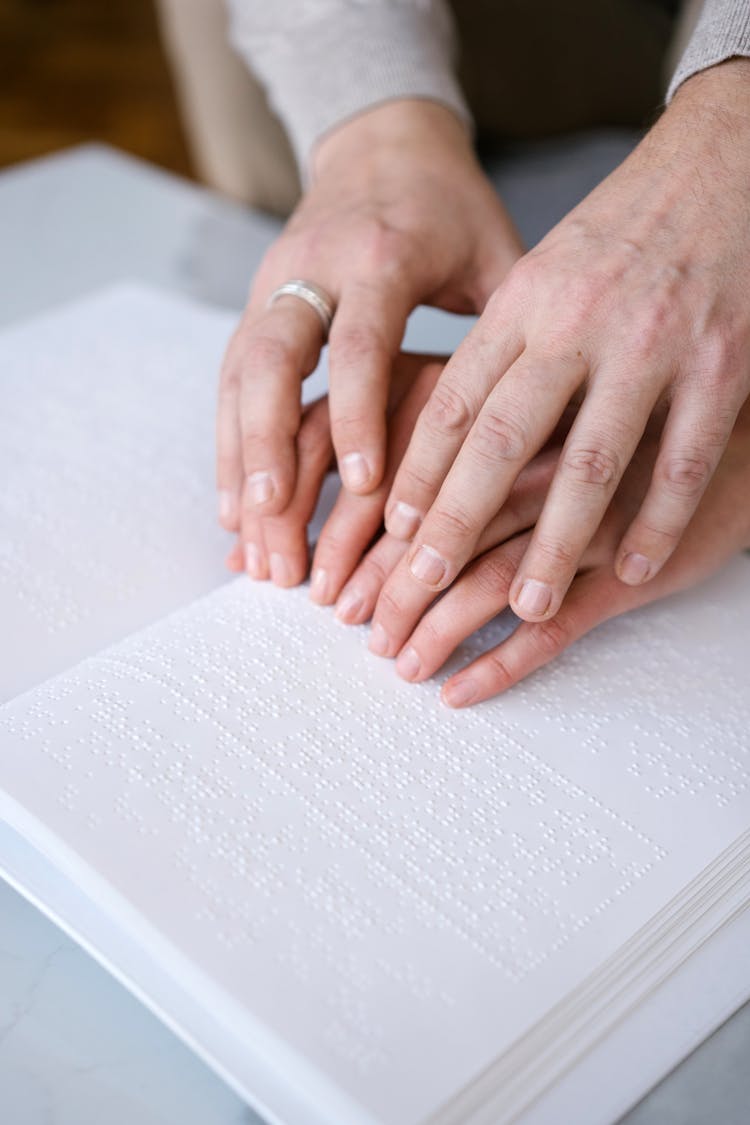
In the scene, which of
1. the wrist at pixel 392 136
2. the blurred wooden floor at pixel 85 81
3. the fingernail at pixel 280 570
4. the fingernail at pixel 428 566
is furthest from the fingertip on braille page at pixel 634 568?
the blurred wooden floor at pixel 85 81

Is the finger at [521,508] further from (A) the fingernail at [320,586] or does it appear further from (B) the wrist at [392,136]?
(B) the wrist at [392,136]

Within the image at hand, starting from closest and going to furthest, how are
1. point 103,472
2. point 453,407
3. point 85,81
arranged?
point 453,407
point 103,472
point 85,81

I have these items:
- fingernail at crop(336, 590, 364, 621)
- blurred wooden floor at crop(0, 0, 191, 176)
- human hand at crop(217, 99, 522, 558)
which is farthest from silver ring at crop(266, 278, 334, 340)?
blurred wooden floor at crop(0, 0, 191, 176)

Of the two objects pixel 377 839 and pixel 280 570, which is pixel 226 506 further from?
pixel 377 839

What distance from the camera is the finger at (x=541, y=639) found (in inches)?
24.3

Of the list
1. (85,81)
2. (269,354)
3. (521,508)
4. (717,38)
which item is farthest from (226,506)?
(85,81)

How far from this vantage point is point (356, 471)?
0.70 meters

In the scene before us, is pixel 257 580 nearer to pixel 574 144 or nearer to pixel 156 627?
pixel 156 627

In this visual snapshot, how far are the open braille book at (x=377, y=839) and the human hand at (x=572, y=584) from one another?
0.02 metres

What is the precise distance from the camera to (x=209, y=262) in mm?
1214

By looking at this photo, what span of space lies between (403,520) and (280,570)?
93 mm

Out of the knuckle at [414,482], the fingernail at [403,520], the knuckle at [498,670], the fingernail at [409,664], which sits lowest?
the fingernail at [409,664]

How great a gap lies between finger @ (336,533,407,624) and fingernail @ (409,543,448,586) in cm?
5

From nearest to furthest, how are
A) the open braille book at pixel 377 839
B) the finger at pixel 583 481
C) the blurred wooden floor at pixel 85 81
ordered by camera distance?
the open braille book at pixel 377 839, the finger at pixel 583 481, the blurred wooden floor at pixel 85 81
